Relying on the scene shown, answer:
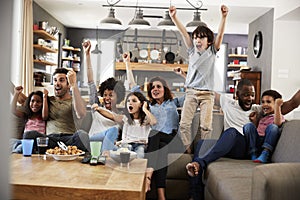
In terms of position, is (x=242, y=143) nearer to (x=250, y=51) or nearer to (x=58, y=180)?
(x=58, y=180)

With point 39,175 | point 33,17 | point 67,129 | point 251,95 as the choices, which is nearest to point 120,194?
point 39,175

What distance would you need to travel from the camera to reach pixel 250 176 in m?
2.14

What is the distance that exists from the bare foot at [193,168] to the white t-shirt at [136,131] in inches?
14.4

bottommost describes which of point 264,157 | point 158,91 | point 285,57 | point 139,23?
point 264,157

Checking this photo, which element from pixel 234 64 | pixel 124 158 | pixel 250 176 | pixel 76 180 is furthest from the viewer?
pixel 234 64

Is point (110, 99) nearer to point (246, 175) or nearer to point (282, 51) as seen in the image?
point (246, 175)

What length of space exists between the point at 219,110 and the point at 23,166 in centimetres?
202

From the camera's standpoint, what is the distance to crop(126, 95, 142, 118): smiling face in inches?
96.2

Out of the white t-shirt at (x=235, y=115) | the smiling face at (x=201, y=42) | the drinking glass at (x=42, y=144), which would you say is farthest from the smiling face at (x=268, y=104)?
the drinking glass at (x=42, y=144)

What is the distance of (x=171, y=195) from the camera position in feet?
9.04

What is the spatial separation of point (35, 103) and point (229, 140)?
62.3 inches

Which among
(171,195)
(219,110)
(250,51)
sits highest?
(250,51)

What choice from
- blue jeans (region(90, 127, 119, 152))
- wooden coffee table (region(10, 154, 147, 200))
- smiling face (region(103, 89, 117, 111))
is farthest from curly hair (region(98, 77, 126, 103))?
wooden coffee table (region(10, 154, 147, 200))

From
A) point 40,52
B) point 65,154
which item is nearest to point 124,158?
point 65,154
